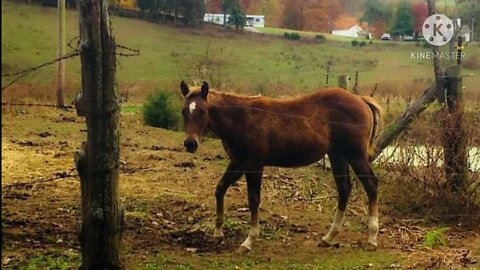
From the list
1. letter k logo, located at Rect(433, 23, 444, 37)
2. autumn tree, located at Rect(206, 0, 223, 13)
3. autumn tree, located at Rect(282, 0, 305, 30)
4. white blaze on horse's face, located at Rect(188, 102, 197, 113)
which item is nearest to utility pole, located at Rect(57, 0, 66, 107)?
autumn tree, located at Rect(206, 0, 223, 13)

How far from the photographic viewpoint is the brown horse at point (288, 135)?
5.54 meters

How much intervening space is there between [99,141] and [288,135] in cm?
229

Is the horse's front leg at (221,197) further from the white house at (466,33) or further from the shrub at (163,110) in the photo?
the shrub at (163,110)

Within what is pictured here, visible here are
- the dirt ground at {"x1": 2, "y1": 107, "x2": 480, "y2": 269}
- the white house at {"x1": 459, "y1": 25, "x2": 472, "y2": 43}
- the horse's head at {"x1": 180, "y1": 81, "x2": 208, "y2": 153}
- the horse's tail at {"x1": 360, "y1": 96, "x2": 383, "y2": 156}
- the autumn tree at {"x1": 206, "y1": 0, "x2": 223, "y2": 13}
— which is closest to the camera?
the dirt ground at {"x1": 2, "y1": 107, "x2": 480, "y2": 269}

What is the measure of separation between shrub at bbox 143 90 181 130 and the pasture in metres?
0.22

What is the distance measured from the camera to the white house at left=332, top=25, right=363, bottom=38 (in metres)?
10.9

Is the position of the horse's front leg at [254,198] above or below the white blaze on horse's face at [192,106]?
below

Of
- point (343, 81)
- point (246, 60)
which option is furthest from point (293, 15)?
point (343, 81)

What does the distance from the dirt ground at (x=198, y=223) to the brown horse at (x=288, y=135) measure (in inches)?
11.7

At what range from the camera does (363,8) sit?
1015 centimetres

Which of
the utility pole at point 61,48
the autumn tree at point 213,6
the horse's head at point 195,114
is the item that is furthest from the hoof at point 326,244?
the autumn tree at point 213,6

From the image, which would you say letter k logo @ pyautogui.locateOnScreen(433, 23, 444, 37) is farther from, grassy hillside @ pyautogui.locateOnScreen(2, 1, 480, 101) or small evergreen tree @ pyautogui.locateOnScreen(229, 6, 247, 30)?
small evergreen tree @ pyautogui.locateOnScreen(229, 6, 247, 30)

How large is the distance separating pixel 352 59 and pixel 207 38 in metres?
2.90

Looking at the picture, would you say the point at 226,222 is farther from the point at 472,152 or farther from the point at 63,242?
the point at 472,152
